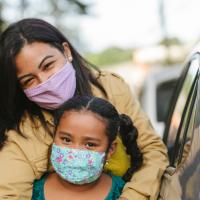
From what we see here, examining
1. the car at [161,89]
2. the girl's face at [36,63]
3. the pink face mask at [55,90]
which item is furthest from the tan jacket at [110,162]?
the car at [161,89]

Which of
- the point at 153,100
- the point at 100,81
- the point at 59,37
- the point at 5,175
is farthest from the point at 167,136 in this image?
the point at 153,100

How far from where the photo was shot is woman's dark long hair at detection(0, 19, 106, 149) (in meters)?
3.54

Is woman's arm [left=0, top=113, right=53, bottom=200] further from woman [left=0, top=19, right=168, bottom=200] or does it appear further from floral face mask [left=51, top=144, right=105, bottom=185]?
floral face mask [left=51, top=144, right=105, bottom=185]

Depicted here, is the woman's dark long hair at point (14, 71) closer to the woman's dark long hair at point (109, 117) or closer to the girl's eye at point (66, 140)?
the woman's dark long hair at point (109, 117)

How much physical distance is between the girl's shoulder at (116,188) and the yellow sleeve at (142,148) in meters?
0.05

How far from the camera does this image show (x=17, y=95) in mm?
3672

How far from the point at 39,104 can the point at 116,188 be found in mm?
611

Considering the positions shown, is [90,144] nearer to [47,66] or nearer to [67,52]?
[47,66]

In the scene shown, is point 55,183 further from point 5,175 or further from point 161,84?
point 161,84

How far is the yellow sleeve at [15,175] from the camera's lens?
10.9 ft

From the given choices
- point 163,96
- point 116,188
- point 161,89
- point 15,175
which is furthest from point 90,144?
point 161,89

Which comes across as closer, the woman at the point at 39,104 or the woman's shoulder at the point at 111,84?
the woman at the point at 39,104

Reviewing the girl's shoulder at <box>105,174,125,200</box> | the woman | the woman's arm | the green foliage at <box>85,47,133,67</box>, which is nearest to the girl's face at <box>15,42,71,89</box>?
the woman

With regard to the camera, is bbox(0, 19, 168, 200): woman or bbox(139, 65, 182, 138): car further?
bbox(139, 65, 182, 138): car
